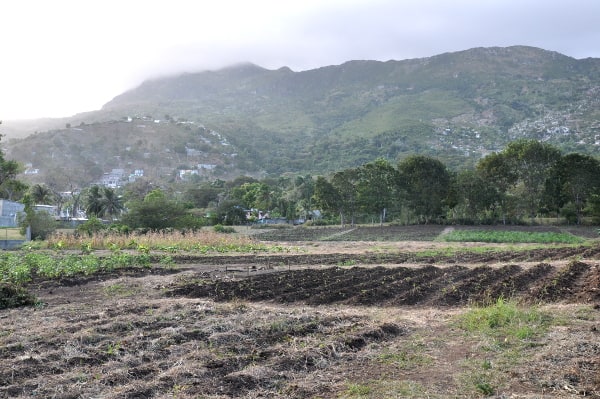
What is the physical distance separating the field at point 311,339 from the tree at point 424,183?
4293cm

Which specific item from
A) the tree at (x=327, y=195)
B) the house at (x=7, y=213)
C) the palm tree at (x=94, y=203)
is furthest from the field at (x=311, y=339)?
the palm tree at (x=94, y=203)

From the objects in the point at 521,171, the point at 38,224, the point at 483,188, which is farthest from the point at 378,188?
the point at 38,224

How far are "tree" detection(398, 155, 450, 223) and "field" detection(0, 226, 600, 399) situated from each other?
1690 inches

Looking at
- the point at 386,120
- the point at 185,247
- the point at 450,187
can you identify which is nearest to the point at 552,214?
the point at 450,187

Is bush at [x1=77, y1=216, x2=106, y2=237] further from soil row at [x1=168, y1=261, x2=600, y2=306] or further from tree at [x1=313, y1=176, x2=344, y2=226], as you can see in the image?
soil row at [x1=168, y1=261, x2=600, y2=306]

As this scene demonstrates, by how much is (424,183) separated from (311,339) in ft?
172

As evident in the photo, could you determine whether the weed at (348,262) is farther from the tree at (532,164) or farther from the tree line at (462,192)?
the tree at (532,164)

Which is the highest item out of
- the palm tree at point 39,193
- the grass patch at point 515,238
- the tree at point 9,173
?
the tree at point 9,173

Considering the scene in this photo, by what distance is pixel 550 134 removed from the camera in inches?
6043

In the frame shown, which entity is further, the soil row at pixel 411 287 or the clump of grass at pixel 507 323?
the soil row at pixel 411 287

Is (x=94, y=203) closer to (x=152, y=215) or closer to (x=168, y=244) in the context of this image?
(x=152, y=215)

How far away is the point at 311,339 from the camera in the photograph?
8266 millimetres

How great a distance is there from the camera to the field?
6125mm

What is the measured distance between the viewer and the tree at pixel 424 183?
58.0 metres
